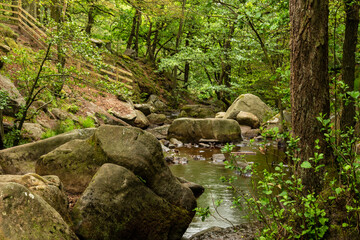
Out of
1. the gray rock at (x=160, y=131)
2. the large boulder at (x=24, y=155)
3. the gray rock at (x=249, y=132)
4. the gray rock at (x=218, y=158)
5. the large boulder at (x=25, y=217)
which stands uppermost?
the large boulder at (x=25, y=217)

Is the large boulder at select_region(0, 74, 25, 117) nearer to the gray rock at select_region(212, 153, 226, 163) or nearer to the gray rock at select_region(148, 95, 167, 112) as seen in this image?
the gray rock at select_region(212, 153, 226, 163)

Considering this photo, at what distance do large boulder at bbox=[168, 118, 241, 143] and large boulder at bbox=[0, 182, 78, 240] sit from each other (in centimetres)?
1138

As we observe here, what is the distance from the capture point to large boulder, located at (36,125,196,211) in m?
4.57

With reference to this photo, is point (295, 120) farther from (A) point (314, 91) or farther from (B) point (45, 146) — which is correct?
(B) point (45, 146)

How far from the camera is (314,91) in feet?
10.8

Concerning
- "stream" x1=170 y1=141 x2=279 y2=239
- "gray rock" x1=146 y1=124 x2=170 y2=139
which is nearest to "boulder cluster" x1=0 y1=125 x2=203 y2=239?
"stream" x1=170 y1=141 x2=279 y2=239

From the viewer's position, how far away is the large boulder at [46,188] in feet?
10.7

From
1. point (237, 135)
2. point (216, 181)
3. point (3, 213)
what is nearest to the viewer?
point (3, 213)

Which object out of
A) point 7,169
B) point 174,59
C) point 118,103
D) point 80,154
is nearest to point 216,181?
point 80,154

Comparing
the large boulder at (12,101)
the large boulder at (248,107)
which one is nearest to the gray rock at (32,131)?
the large boulder at (12,101)

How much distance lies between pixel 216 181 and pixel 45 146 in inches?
181

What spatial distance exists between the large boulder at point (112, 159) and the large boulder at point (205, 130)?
9.23 meters

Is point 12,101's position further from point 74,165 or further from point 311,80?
point 311,80

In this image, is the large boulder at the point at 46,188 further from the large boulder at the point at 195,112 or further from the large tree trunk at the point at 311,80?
the large boulder at the point at 195,112
